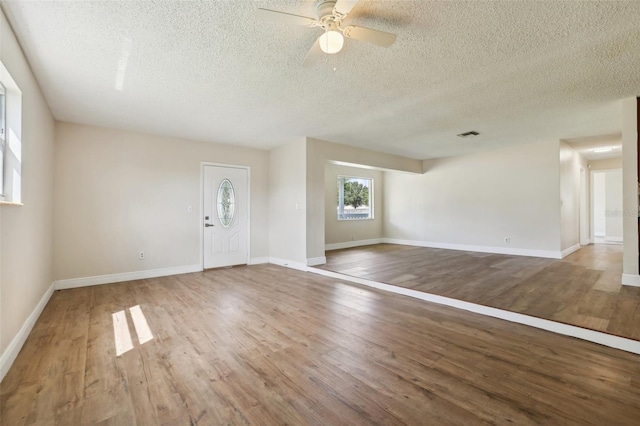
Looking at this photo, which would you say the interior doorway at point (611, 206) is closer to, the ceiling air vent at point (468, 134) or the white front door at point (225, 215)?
the ceiling air vent at point (468, 134)

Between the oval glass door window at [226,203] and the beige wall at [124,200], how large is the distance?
0.44 m

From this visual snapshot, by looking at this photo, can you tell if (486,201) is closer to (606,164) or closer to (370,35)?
(606,164)

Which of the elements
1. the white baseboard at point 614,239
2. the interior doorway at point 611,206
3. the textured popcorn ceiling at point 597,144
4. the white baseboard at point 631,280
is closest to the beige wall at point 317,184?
the white baseboard at point 631,280

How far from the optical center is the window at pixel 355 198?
8508mm

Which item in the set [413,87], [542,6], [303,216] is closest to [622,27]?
[542,6]

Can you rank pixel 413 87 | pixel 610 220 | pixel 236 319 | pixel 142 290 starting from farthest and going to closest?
pixel 610 220 < pixel 142 290 < pixel 413 87 < pixel 236 319

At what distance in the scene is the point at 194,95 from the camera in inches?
135

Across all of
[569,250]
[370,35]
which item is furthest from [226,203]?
[569,250]

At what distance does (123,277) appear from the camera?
187 inches

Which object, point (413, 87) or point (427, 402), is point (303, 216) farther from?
point (427, 402)

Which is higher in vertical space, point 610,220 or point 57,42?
point 57,42

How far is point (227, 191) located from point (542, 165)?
22.5 ft

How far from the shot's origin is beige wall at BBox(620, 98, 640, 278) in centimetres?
367

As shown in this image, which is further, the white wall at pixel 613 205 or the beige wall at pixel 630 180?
the white wall at pixel 613 205
